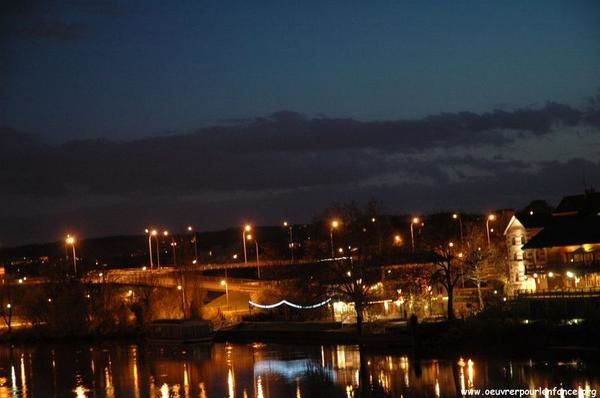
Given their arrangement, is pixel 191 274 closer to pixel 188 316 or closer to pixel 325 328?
pixel 188 316

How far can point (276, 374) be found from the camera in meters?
60.3

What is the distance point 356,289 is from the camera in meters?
75.8

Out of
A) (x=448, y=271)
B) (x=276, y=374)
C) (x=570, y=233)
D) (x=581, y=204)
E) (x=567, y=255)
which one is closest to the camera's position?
(x=276, y=374)

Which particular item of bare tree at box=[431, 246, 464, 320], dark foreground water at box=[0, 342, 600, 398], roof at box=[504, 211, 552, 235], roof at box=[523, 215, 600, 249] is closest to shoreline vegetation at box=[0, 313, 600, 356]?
dark foreground water at box=[0, 342, 600, 398]

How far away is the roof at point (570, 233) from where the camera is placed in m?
74.8

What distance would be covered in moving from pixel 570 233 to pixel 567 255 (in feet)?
7.16

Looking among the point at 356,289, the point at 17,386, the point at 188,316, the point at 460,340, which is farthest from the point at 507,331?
the point at 188,316

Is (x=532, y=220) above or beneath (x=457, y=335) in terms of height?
above

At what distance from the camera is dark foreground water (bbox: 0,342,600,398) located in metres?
51.3

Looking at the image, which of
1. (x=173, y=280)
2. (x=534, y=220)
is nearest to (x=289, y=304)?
(x=173, y=280)

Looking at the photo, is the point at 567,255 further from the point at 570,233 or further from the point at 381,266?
the point at 381,266

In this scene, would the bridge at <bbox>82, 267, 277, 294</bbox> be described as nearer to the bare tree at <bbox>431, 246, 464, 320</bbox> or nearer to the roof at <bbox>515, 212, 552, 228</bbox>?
the bare tree at <bbox>431, 246, 464, 320</bbox>

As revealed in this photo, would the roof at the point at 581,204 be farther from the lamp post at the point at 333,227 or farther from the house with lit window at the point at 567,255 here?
the lamp post at the point at 333,227

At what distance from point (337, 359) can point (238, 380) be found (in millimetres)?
8803
